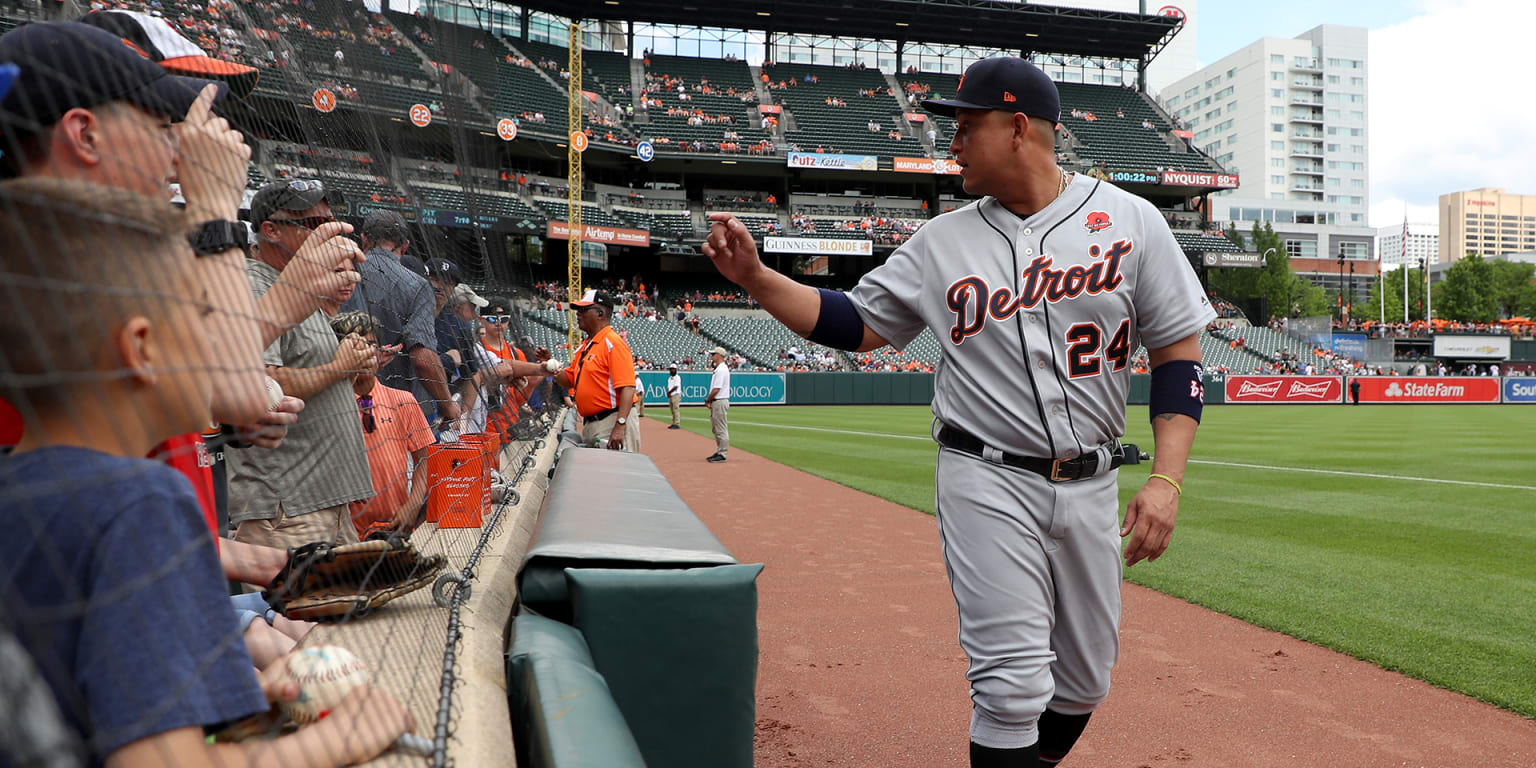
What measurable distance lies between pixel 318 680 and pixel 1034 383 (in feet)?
5.53

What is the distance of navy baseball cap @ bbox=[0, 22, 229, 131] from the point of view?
106 cm

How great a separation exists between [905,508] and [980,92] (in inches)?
277

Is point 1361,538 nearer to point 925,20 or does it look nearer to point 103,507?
point 103,507

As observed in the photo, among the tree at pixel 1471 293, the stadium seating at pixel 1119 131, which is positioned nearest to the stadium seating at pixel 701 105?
the stadium seating at pixel 1119 131

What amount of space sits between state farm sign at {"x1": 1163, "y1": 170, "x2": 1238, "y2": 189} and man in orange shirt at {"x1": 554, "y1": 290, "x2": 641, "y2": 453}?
150 feet

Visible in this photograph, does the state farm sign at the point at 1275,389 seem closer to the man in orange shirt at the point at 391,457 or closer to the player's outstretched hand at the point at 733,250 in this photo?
the man in orange shirt at the point at 391,457

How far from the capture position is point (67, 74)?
1092 mm

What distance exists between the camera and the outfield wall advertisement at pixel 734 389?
30.9m

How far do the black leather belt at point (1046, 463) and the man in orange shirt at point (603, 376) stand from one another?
5296 millimetres

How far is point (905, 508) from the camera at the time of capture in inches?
362

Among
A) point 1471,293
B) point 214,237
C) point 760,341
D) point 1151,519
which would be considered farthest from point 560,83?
point 1471,293

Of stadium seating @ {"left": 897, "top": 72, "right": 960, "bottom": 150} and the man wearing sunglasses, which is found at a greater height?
stadium seating @ {"left": 897, "top": 72, "right": 960, "bottom": 150}

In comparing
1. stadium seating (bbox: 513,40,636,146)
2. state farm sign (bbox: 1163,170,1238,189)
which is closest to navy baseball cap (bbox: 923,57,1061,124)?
stadium seating (bbox: 513,40,636,146)

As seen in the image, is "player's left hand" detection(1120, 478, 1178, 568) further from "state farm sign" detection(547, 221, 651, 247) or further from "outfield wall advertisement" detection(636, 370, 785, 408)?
"state farm sign" detection(547, 221, 651, 247)
